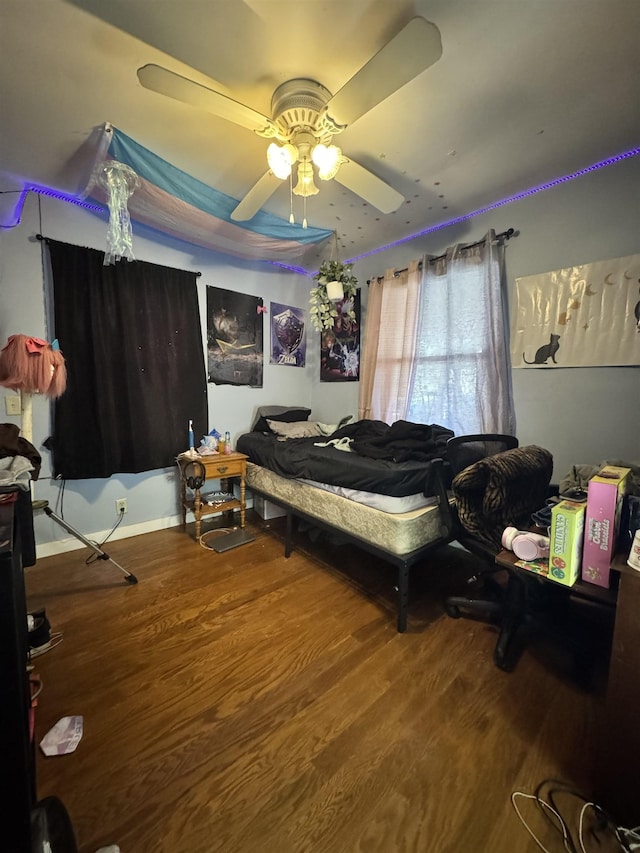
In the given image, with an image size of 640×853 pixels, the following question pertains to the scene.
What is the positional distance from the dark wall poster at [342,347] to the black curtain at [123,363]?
4.37ft

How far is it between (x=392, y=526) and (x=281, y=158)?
71.7 inches

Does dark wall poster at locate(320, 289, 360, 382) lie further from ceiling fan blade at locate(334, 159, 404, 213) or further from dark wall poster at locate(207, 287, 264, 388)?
ceiling fan blade at locate(334, 159, 404, 213)

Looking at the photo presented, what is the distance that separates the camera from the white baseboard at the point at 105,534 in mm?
2383

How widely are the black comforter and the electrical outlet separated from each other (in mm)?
1652

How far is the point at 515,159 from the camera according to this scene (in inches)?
75.2

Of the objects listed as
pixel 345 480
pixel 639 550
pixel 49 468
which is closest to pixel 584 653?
pixel 639 550

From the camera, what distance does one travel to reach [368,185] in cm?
171

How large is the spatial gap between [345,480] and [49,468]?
207cm

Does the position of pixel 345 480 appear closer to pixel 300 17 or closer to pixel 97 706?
pixel 97 706

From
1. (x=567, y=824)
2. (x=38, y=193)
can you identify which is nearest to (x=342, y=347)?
(x=38, y=193)

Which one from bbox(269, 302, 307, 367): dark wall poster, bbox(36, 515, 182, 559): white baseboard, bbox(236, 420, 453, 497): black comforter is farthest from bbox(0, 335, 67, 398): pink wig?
bbox(269, 302, 307, 367): dark wall poster

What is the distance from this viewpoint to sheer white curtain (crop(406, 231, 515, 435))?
2.38m

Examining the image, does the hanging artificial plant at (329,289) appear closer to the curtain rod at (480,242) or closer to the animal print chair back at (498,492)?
the curtain rod at (480,242)

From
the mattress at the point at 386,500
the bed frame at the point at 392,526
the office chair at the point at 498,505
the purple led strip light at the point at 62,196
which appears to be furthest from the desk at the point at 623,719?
the purple led strip light at the point at 62,196
